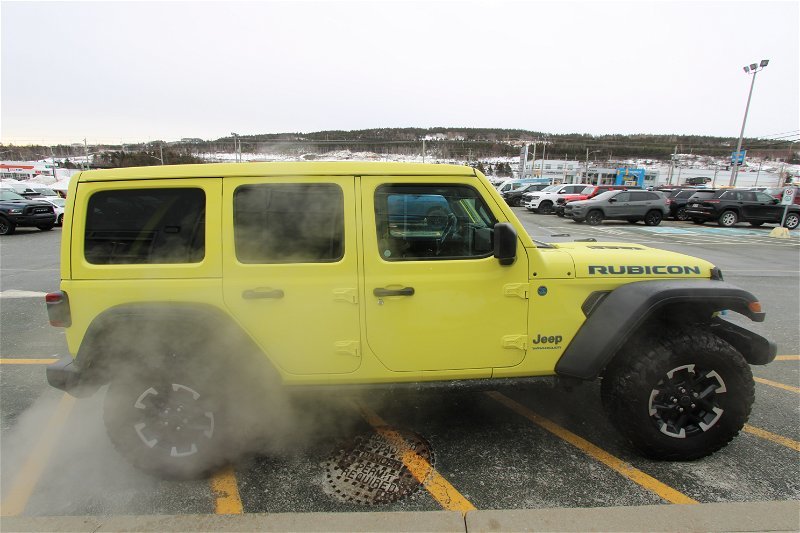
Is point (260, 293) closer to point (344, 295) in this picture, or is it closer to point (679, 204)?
point (344, 295)

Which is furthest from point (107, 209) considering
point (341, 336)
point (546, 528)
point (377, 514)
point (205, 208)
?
point (546, 528)

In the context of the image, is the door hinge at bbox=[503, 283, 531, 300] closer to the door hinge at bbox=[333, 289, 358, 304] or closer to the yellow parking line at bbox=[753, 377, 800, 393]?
the door hinge at bbox=[333, 289, 358, 304]

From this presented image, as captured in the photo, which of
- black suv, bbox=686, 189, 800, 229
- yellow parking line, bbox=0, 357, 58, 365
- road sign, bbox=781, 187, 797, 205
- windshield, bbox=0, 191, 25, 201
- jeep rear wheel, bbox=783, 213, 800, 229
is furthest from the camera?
black suv, bbox=686, 189, 800, 229

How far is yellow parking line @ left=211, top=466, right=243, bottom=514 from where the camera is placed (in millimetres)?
2320

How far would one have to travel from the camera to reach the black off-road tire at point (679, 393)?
253cm

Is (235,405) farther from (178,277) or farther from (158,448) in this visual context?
(178,277)

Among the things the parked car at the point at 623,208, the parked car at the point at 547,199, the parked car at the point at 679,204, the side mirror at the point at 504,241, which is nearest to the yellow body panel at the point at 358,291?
the side mirror at the point at 504,241

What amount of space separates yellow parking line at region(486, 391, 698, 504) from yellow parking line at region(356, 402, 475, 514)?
0.96 meters

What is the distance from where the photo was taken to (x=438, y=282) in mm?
2500

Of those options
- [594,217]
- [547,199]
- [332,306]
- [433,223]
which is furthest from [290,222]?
[547,199]

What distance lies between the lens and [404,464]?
2.67 metres

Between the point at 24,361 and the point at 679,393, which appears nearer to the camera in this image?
the point at 679,393

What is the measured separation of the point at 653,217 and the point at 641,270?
19.6 m

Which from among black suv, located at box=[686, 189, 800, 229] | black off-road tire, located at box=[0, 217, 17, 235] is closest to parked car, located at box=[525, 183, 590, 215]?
black suv, located at box=[686, 189, 800, 229]
